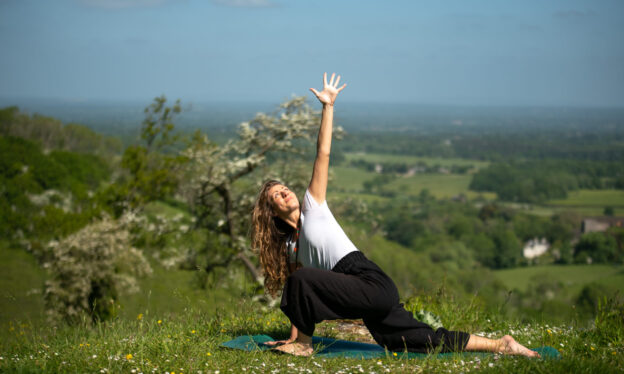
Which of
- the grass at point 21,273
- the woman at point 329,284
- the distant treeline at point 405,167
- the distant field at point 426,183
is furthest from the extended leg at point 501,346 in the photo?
the distant treeline at point 405,167

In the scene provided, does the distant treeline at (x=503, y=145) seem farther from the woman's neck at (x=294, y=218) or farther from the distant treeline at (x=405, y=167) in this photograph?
the woman's neck at (x=294, y=218)

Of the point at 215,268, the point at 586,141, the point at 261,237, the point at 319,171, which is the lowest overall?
the point at 215,268

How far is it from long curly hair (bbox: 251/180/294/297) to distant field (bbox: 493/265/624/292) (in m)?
51.7

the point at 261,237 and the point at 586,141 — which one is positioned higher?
the point at 586,141

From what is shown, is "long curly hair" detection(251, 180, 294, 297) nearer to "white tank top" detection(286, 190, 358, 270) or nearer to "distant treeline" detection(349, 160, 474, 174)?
"white tank top" detection(286, 190, 358, 270)

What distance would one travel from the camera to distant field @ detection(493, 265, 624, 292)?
2077 inches

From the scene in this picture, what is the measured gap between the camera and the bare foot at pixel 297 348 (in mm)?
3857

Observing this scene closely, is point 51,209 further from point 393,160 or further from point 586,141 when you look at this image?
point 586,141

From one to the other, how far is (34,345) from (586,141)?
13067 cm

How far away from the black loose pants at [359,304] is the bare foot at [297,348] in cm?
14

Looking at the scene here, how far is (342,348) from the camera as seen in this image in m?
4.24

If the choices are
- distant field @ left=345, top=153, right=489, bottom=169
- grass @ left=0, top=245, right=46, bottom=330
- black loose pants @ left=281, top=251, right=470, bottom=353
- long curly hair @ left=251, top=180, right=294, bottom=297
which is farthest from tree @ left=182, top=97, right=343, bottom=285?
distant field @ left=345, top=153, right=489, bottom=169

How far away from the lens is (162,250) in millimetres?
14969

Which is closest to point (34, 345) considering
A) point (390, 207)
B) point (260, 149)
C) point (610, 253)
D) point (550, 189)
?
point (260, 149)
